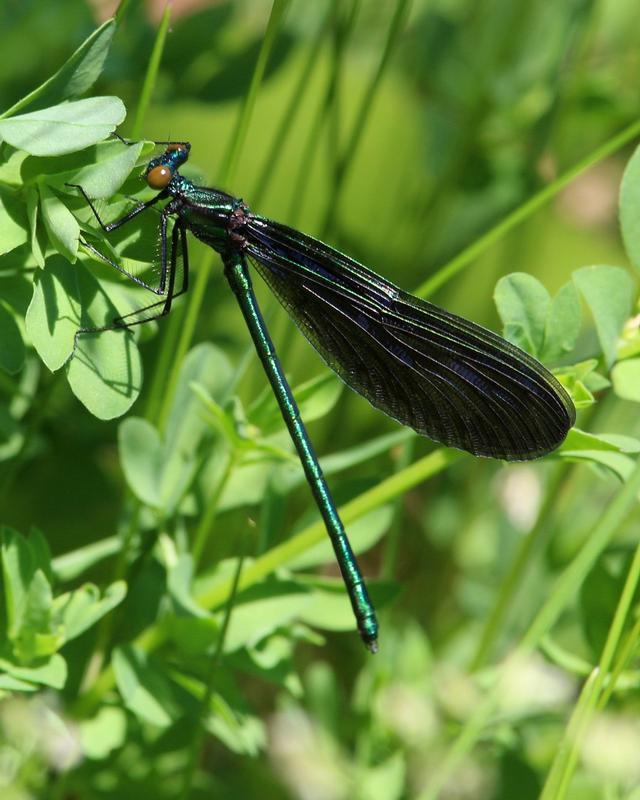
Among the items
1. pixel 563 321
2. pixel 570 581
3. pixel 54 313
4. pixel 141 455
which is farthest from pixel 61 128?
pixel 570 581

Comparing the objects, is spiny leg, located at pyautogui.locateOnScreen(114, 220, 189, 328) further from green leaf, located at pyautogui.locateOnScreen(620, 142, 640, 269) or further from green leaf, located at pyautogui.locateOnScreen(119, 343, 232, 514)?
green leaf, located at pyautogui.locateOnScreen(620, 142, 640, 269)

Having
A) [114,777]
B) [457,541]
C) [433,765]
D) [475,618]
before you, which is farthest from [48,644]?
[457,541]

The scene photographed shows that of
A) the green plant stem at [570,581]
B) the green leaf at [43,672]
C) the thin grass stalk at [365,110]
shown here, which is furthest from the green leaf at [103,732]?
the thin grass stalk at [365,110]

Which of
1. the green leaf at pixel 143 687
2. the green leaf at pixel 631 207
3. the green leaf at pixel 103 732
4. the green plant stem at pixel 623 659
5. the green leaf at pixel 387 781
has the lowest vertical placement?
the green leaf at pixel 387 781

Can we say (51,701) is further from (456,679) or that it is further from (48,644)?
(456,679)

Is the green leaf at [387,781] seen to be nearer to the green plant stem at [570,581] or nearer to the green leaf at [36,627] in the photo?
the green plant stem at [570,581]

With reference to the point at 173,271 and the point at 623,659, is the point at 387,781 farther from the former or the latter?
the point at 173,271

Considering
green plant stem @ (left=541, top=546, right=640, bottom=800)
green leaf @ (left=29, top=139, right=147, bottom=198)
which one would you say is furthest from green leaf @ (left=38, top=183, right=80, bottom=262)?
green plant stem @ (left=541, top=546, right=640, bottom=800)
